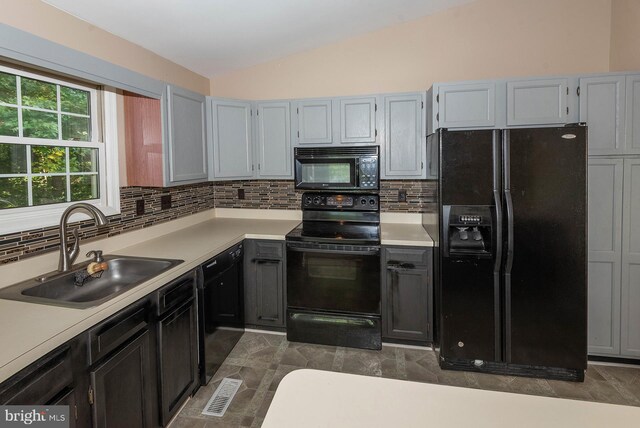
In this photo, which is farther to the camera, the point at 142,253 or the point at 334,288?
the point at 334,288

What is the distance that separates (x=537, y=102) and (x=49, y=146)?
123 inches

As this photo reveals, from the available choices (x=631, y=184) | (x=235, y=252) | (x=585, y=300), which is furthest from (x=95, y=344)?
(x=631, y=184)

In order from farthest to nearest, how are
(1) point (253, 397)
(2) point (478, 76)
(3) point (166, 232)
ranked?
(2) point (478, 76) → (3) point (166, 232) → (1) point (253, 397)

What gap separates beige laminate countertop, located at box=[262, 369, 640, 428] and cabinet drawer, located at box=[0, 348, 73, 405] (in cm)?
84

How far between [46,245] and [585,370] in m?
3.41

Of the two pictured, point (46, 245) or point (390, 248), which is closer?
point (46, 245)

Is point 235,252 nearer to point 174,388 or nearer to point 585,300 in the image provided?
point 174,388

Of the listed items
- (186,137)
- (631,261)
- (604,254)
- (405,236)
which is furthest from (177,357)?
(631,261)

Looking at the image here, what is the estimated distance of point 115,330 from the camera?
1.41 metres

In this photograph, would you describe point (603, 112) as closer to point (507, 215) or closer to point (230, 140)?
point (507, 215)

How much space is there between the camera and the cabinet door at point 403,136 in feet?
9.23

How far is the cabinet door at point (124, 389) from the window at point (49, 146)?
85 centimetres

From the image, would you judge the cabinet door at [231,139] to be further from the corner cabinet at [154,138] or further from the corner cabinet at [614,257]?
the corner cabinet at [614,257]

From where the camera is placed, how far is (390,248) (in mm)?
2592
